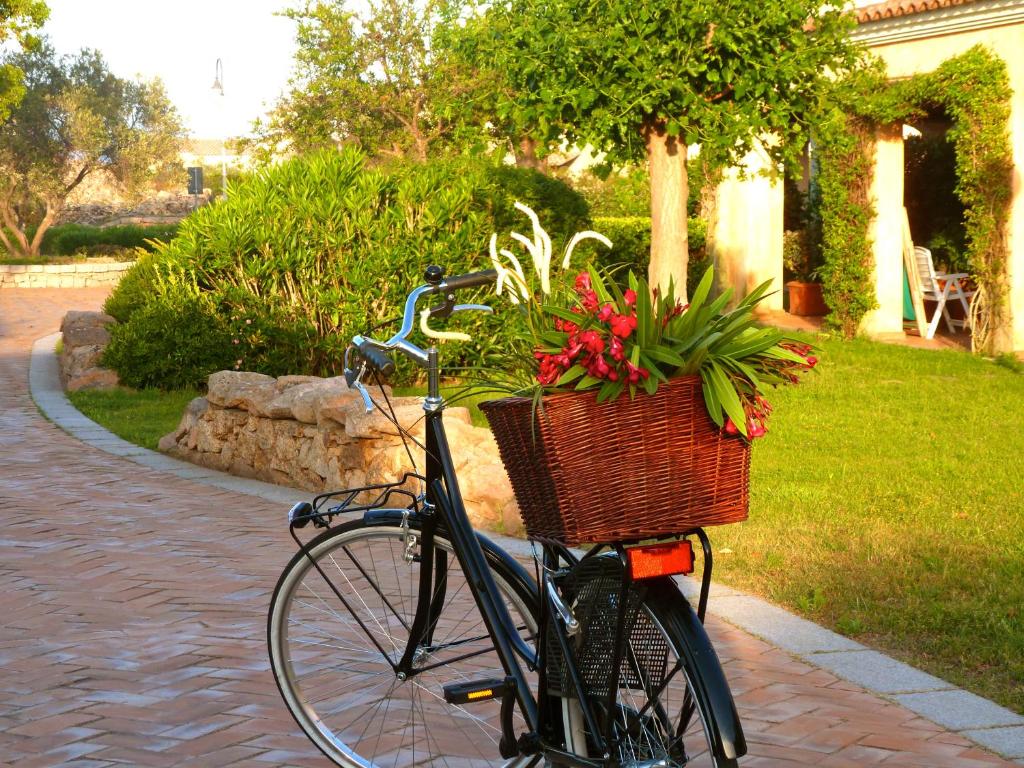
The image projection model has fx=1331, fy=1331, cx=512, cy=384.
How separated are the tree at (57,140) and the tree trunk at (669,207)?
29.2m

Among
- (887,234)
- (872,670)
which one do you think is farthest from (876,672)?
(887,234)

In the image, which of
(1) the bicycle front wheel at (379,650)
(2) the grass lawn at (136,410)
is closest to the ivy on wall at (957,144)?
(2) the grass lawn at (136,410)

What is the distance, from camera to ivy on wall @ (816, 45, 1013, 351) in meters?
13.4

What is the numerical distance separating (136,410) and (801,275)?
1028cm

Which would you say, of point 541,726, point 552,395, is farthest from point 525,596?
→ point 552,395

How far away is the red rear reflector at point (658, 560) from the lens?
2.82 metres

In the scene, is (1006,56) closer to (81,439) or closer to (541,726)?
(81,439)

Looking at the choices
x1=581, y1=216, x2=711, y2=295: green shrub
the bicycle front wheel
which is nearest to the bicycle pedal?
the bicycle front wheel

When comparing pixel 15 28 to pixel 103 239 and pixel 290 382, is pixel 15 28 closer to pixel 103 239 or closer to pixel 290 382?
pixel 103 239

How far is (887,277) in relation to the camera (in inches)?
603

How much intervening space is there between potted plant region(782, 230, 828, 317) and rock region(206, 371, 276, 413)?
10.5 metres

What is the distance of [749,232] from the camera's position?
59.6 feet

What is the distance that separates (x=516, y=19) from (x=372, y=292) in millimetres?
2759

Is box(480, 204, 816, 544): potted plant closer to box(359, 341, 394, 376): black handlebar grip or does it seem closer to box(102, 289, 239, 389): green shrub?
box(359, 341, 394, 376): black handlebar grip
